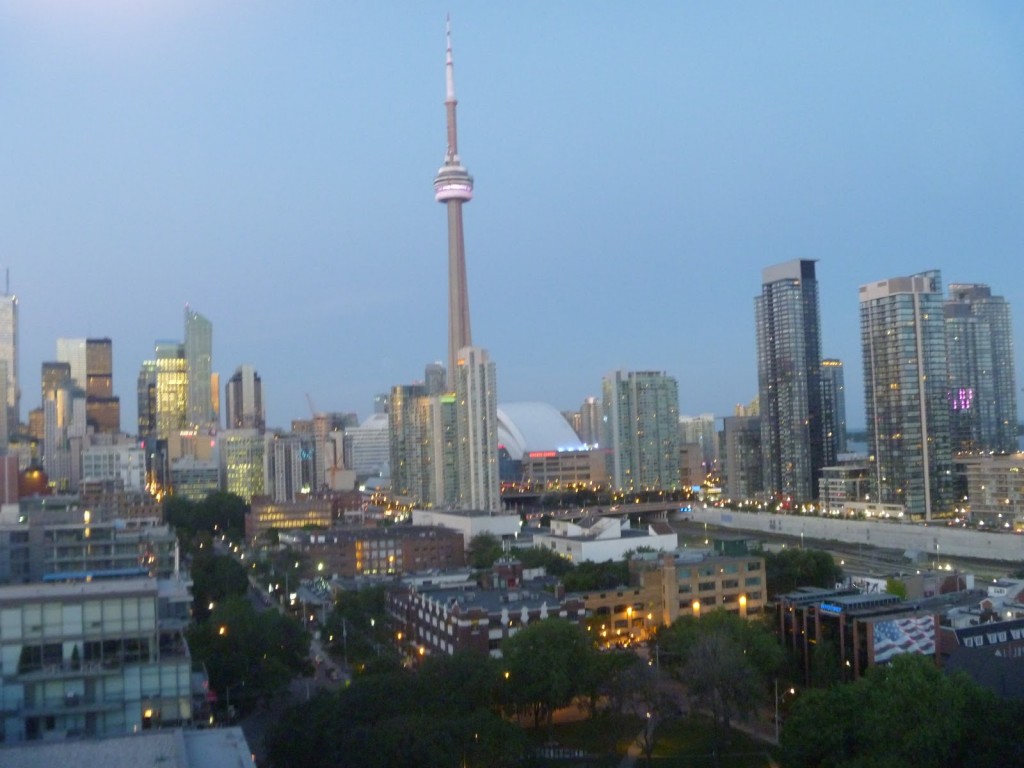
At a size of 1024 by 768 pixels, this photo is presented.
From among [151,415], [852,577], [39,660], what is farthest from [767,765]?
[151,415]

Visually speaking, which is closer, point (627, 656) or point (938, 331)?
point (627, 656)

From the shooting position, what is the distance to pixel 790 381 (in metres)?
46.1

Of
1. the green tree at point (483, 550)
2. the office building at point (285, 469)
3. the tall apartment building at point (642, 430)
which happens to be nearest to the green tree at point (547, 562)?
the green tree at point (483, 550)

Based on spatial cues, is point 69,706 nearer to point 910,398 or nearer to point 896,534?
point 896,534

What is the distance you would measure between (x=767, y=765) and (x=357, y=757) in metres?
5.08

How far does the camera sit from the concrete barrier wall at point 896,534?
29.0 m

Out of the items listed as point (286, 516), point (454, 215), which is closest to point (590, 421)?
point (454, 215)

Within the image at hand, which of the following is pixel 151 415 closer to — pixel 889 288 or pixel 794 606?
pixel 889 288

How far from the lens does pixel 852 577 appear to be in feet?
72.6

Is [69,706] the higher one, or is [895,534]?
[69,706]

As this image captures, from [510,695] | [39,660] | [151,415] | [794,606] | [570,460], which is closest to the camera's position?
[39,660]

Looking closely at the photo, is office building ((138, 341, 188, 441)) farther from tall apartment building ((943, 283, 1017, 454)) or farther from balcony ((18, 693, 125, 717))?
balcony ((18, 693, 125, 717))

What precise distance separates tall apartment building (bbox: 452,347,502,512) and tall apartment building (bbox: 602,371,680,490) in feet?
28.9

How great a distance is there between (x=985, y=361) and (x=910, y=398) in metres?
16.6
